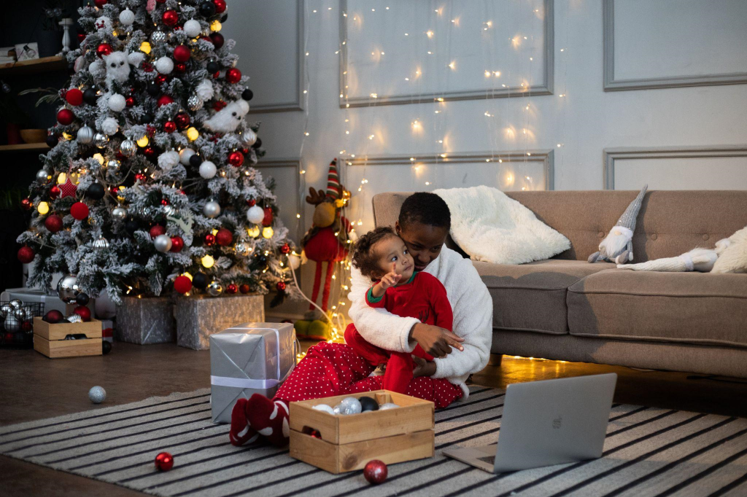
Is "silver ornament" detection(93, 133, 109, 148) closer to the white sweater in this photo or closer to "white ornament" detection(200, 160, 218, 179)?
"white ornament" detection(200, 160, 218, 179)

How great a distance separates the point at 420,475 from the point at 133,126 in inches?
97.5

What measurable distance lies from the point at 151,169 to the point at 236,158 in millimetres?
396

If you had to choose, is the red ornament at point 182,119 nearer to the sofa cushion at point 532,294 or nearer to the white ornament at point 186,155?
the white ornament at point 186,155

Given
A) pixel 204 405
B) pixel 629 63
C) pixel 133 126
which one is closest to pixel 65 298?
pixel 133 126

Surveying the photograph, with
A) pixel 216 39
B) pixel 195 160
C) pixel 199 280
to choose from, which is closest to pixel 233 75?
pixel 216 39

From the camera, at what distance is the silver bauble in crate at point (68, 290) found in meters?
3.41

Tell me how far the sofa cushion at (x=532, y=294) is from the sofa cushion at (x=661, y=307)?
44 millimetres

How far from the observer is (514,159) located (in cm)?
370

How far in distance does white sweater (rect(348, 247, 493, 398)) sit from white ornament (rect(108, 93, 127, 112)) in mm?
1743

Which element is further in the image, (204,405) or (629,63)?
(629,63)

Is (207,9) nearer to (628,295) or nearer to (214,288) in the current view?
(214,288)

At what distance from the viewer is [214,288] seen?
11.7 ft

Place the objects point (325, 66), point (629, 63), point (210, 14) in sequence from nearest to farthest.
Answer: point (629, 63), point (210, 14), point (325, 66)

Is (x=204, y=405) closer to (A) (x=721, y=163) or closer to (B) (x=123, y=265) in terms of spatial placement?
(B) (x=123, y=265)
